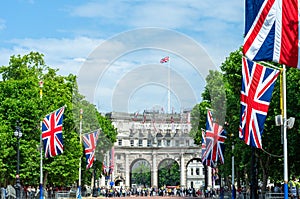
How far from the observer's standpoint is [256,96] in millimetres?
24500

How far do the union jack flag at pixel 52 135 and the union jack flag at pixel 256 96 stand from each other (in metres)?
21.1

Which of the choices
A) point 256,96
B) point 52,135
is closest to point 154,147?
point 52,135

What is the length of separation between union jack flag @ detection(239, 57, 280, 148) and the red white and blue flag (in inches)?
185

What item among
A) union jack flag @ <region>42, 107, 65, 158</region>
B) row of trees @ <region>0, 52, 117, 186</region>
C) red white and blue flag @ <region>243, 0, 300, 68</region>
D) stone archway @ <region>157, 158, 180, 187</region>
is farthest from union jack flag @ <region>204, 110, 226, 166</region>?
stone archway @ <region>157, 158, 180, 187</region>

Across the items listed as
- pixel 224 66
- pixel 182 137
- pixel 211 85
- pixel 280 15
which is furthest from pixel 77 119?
pixel 182 137

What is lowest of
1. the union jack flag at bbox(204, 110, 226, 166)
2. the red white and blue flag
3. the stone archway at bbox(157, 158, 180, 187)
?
the stone archway at bbox(157, 158, 180, 187)

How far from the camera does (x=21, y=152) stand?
55.8m

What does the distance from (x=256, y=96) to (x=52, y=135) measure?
76.7 feet

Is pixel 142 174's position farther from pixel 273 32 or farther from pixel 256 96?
pixel 273 32

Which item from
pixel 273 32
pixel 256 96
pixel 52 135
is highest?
pixel 273 32

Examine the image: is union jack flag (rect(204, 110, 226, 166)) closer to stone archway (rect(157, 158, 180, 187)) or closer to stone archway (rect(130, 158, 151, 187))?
stone archway (rect(157, 158, 180, 187))

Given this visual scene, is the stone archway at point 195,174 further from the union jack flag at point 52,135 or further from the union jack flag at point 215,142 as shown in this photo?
the union jack flag at point 52,135

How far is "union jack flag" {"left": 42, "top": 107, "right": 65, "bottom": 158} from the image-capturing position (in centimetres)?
4484

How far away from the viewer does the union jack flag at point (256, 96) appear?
2388 cm
